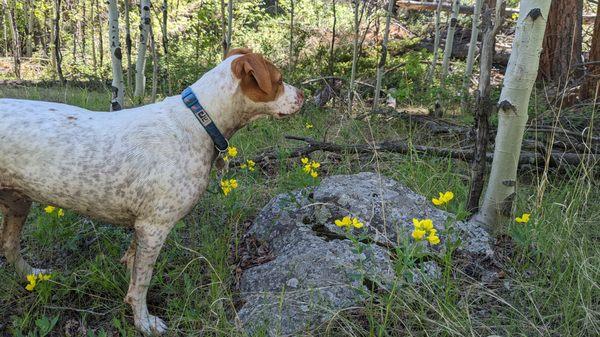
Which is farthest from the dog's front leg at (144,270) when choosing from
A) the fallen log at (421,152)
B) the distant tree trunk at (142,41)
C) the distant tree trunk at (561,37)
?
the distant tree trunk at (561,37)

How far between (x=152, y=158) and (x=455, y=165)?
10.5 feet

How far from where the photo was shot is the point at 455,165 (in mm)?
4590

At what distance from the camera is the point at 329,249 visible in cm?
267

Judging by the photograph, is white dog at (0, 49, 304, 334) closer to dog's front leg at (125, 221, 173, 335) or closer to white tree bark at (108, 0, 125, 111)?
dog's front leg at (125, 221, 173, 335)

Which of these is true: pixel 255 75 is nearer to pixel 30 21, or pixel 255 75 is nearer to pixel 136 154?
pixel 136 154

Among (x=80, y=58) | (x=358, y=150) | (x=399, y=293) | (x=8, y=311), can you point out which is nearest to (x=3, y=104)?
(x=8, y=311)

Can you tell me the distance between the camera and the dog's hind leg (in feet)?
9.25

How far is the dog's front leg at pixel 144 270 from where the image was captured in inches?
96.8

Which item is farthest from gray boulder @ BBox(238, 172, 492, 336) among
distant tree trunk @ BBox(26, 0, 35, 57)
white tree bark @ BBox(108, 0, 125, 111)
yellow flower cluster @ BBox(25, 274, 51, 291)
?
distant tree trunk @ BBox(26, 0, 35, 57)

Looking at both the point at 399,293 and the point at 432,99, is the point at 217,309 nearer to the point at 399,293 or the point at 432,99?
the point at 399,293

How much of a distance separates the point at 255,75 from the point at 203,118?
359 millimetres

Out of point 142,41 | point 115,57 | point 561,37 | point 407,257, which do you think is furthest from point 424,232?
point 561,37

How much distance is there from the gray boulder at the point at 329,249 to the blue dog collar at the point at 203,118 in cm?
63

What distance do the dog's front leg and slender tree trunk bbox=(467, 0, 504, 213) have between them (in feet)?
6.99
